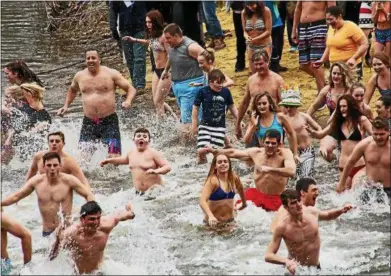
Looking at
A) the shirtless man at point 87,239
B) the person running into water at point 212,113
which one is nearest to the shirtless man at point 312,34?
the person running into water at point 212,113

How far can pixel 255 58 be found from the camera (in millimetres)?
11188

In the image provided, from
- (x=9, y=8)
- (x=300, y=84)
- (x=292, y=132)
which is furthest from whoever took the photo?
(x=9, y=8)

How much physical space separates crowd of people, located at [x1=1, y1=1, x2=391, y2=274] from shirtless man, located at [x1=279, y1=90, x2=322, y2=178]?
1 centimetres

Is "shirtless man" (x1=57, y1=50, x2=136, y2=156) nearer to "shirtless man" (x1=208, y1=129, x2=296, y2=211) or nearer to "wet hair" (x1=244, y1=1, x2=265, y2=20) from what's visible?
"shirtless man" (x1=208, y1=129, x2=296, y2=211)

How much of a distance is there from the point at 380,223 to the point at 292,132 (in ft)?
4.80

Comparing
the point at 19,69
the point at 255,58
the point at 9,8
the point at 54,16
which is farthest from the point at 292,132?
the point at 9,8

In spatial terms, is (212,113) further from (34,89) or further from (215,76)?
(34,89)

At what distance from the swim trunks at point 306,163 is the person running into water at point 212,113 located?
3.33 feet

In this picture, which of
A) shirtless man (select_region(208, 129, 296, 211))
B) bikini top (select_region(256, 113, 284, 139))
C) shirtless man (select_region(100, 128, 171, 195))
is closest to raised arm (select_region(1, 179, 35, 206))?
shirtless man (select_region(100, 128, 171, 195))

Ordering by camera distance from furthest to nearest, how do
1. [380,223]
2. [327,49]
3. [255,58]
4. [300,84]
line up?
[300,84] → [327,49] → [255,58] → [380,223]

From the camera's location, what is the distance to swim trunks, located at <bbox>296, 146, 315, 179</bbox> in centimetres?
1073

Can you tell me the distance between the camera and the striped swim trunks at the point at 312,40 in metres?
12.7

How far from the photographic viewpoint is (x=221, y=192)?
31.7ft

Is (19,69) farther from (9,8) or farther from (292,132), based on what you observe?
(9,8)
